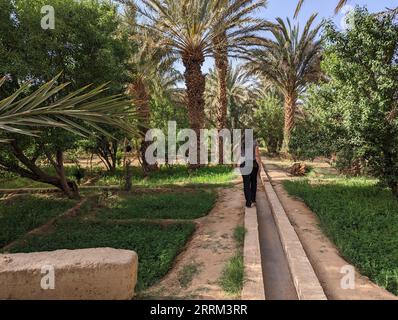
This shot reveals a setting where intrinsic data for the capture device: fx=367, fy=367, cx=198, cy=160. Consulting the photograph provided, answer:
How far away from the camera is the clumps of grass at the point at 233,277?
393 cm

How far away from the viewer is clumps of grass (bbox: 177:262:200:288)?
14.2ft

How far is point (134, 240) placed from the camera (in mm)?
6156

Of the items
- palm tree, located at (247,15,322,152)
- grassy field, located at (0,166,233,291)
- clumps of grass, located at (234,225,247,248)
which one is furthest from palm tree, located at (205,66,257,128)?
clumps of grass, located at (234,225,247,248)

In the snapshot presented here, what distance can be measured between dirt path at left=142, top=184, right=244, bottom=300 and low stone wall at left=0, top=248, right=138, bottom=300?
0.50 m

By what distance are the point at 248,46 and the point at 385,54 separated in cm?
749

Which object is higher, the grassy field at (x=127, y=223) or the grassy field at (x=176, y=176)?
the grassy field at (x=176, y=176)

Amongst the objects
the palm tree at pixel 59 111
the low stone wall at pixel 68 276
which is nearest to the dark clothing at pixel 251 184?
the palm tree at pixel 59 111

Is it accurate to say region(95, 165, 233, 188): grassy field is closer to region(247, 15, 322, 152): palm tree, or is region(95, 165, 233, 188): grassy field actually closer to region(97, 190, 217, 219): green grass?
region(97, 190, 217, 219): green grass

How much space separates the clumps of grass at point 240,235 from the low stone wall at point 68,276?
7.55 feet

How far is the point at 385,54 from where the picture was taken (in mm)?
8914

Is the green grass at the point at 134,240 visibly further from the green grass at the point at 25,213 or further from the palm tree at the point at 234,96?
the palm tree at the point at 234,96

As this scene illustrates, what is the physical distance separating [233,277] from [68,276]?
5.89 feet

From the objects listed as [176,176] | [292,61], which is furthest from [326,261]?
[292,61]
